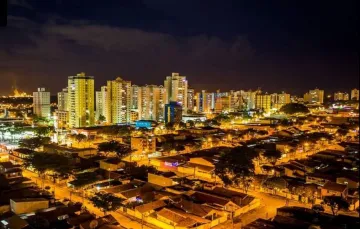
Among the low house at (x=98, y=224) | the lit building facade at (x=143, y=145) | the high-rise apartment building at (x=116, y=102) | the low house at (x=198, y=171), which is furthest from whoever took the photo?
the high-rise apartment building at (x=116, y=102)

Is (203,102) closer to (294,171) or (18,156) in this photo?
(18,156)

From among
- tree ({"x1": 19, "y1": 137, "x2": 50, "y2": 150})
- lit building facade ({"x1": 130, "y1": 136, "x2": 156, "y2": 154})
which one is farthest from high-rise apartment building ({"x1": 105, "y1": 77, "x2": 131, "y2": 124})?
lit building facade ({"x1": 130, "y1": 136, "x2": 156, "y2": 154})

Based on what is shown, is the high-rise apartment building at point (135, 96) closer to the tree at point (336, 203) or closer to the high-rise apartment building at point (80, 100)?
the high-rise apartment building at point (80, 100)

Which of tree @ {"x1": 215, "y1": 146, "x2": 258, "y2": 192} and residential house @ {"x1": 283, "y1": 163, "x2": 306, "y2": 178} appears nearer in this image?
tree @ {"x1": 215, "y1": 146, "x2": 258, "y2": 192}

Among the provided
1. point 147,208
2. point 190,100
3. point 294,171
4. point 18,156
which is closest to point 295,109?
point 190,100

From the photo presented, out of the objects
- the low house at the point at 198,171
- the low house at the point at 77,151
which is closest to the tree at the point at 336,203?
the low house at the point at 198,171

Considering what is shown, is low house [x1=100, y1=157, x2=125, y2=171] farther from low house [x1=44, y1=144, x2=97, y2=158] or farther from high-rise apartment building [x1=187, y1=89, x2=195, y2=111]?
high-rise apartment building [x1=187, y1=89, x2=195, y2=111]

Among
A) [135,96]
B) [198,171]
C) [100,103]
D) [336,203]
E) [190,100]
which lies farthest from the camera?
[190,100]
